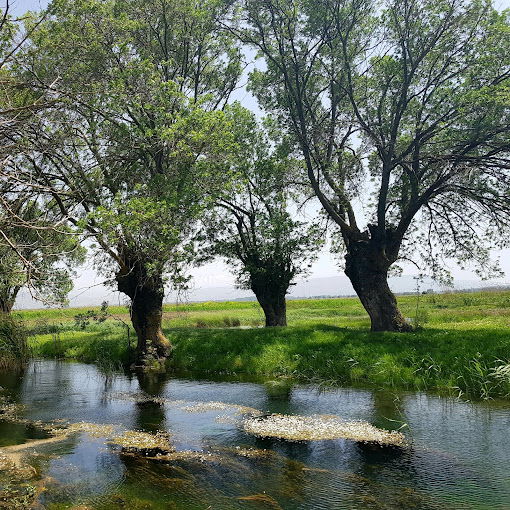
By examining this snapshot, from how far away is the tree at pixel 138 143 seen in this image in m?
21.1

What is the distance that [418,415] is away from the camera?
14094mm

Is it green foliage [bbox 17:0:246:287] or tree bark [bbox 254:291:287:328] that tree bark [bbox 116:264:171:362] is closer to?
green foliage [bbox 17:0:246:287]

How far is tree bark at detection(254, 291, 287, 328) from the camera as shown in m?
32.4

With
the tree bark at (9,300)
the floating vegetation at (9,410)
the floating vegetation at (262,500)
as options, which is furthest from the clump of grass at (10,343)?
the floating vegetation at (262,500)

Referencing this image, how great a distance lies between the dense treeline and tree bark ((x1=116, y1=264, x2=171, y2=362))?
0.08m

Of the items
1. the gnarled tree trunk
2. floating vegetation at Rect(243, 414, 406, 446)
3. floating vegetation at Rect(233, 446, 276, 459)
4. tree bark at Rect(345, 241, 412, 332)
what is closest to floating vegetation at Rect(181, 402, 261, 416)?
floating vegetation at Rect(243, 414, 406, 446)

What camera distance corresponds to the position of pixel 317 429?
1313 centimetres

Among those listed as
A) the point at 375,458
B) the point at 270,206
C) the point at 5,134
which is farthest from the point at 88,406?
the point at 270,206

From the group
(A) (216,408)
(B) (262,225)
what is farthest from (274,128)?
(A) (216,408)

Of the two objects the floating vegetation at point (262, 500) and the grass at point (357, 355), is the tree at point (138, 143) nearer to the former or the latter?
the grass at point (357, 355)

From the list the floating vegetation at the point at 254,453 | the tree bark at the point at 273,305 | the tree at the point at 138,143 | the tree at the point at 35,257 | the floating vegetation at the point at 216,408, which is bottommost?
the floating vegetation at the point at 216,408

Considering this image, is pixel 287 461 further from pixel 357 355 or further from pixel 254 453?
pixel 357 355

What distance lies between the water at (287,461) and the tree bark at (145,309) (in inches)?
326

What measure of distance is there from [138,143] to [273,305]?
49.0 feet
